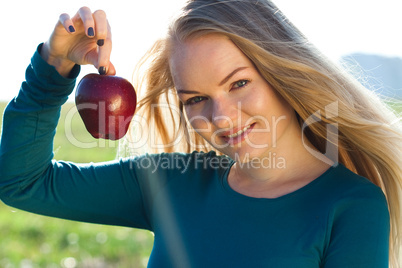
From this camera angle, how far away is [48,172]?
2123mm

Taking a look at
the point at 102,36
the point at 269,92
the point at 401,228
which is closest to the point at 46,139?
the point at 102,36

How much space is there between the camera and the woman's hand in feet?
6.11

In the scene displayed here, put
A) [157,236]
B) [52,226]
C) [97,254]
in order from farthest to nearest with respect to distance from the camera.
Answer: [52,226], [97,254], [157,236]

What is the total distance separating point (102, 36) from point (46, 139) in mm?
495

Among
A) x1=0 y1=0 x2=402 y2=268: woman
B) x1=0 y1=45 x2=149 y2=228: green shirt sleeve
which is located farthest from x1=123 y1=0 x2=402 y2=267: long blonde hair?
x1=0 y1=45 x2=149 y2=228: green shirt sleeve

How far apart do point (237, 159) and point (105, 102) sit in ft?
1.62

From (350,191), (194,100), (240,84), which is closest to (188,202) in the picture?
(194,100)

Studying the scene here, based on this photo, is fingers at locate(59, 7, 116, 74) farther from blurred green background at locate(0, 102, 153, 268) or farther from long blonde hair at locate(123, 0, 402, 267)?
blurred green background at locate(0, 102, 153, 268)

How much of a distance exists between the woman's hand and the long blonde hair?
25 centimetres

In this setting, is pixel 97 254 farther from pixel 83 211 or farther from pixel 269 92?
pixel 269 92

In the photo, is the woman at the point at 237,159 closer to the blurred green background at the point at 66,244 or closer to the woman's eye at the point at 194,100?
the woman's eye at the point at 194,100

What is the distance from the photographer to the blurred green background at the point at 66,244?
4359mm

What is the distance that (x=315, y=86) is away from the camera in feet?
6.33

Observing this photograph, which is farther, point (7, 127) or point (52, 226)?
point (52, 226)
